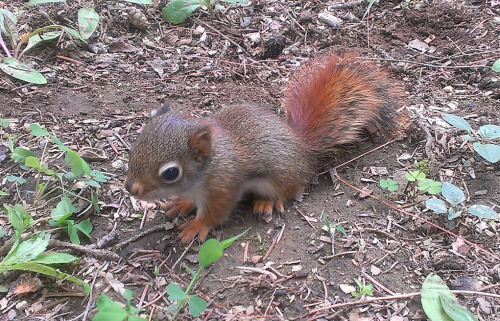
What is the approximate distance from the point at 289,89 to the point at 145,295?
5.17 ft

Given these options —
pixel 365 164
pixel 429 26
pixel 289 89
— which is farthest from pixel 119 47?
pixel 429 26

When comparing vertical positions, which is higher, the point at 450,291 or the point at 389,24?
the point at 389,24

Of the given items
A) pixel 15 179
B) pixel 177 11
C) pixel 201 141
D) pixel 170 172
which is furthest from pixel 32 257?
pixel 177 11

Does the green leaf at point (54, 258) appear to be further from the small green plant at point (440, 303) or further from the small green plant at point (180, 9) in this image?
the small green plant at point (180, 9)

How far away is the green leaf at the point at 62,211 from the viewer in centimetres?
244

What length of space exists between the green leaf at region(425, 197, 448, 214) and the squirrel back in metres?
0.70

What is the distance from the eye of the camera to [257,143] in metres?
2.81

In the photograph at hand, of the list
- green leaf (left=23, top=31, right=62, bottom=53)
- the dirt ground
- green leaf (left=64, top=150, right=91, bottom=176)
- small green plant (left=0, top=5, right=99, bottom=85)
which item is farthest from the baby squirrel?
green leaf (left=23, top=31, right=62, bottom=53)

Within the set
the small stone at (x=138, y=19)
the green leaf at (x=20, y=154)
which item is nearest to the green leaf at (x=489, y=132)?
the green leaf at (x=20, y=154)

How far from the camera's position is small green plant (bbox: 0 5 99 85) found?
341 centimetres

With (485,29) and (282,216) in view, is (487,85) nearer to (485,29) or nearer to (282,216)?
(485,29)

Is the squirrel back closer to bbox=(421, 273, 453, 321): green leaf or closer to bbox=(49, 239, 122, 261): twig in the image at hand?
bbox=(421, 273, 453, 321): green leaf

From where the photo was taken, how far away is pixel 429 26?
13.4 feet

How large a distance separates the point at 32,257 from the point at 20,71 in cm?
173
